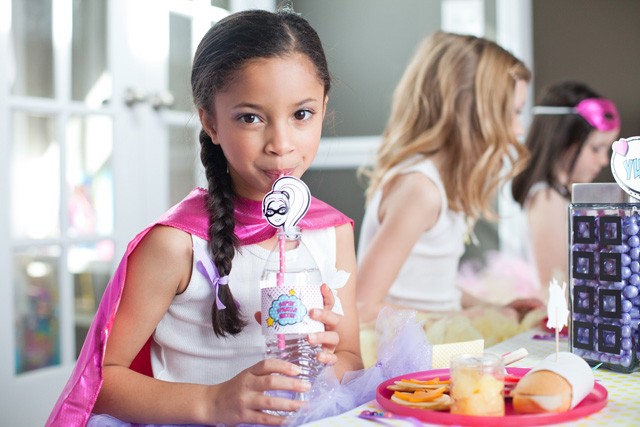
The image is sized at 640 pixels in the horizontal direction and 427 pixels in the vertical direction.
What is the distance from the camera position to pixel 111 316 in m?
1.17

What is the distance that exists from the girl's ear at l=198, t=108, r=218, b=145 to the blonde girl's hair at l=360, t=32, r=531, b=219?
3.22ft

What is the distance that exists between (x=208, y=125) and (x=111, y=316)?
336 mm

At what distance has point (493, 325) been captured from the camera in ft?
6.12

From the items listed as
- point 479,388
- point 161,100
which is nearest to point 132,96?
point 161,100

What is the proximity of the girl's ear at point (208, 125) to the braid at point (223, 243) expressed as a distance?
6 cm

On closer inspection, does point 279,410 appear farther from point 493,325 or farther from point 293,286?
point 493,325

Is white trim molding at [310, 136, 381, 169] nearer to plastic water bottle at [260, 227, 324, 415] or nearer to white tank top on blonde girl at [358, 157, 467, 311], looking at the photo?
white tank top on blonde girl at [358, 157, 467, 311]

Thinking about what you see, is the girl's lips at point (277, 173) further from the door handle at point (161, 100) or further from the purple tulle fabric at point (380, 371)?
the door handle at point (161, 100)

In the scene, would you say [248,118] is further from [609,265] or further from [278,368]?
[609,265]

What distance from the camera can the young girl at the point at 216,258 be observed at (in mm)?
1160

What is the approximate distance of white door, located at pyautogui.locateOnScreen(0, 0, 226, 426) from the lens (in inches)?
99.3

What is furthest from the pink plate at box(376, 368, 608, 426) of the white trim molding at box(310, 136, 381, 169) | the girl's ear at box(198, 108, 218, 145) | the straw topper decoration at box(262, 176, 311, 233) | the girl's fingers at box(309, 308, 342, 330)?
the white trim molding at box(310, 136, 381, 169)

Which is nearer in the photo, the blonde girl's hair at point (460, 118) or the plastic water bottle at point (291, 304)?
the plastic water bottle at point (291, 304)

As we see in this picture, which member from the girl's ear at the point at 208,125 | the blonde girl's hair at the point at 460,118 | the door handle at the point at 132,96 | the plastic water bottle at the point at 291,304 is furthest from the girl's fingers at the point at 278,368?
the door handle at the point at 132,96
